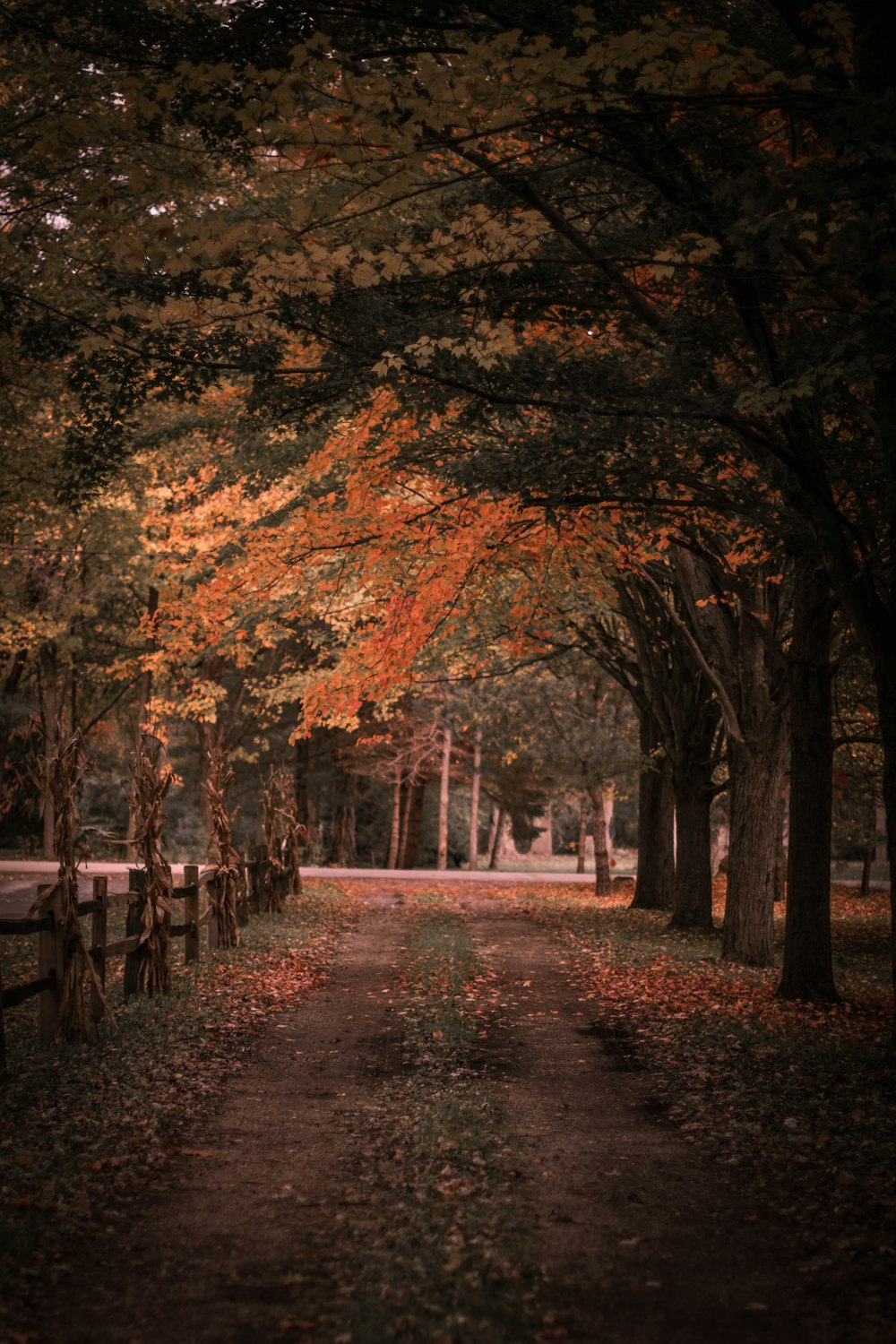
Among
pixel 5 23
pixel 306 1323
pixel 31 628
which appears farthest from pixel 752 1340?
pixel 31 628

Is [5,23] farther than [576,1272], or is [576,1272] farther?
[5,23]

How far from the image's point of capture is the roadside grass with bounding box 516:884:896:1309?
5035 mm

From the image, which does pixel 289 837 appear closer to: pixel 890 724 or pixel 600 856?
pixel 600 856

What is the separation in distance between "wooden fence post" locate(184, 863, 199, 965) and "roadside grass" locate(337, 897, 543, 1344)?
4470 millimetres

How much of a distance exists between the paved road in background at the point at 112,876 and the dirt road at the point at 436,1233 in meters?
7.79

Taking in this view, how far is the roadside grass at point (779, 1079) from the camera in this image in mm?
5035

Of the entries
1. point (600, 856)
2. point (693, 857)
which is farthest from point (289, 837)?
point (600, 856)

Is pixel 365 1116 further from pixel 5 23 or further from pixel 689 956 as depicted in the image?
pixel 689 956

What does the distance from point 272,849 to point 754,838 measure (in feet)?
28.6

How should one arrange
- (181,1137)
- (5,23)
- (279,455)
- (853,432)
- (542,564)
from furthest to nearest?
(279,455) < (542,564) < (853,432) < (5,23) < (181,1137)

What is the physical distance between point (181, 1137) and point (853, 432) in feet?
24.9

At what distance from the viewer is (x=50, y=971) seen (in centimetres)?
830

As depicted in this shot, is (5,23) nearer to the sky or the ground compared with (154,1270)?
nearer to the sky

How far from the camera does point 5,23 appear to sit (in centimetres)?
843
